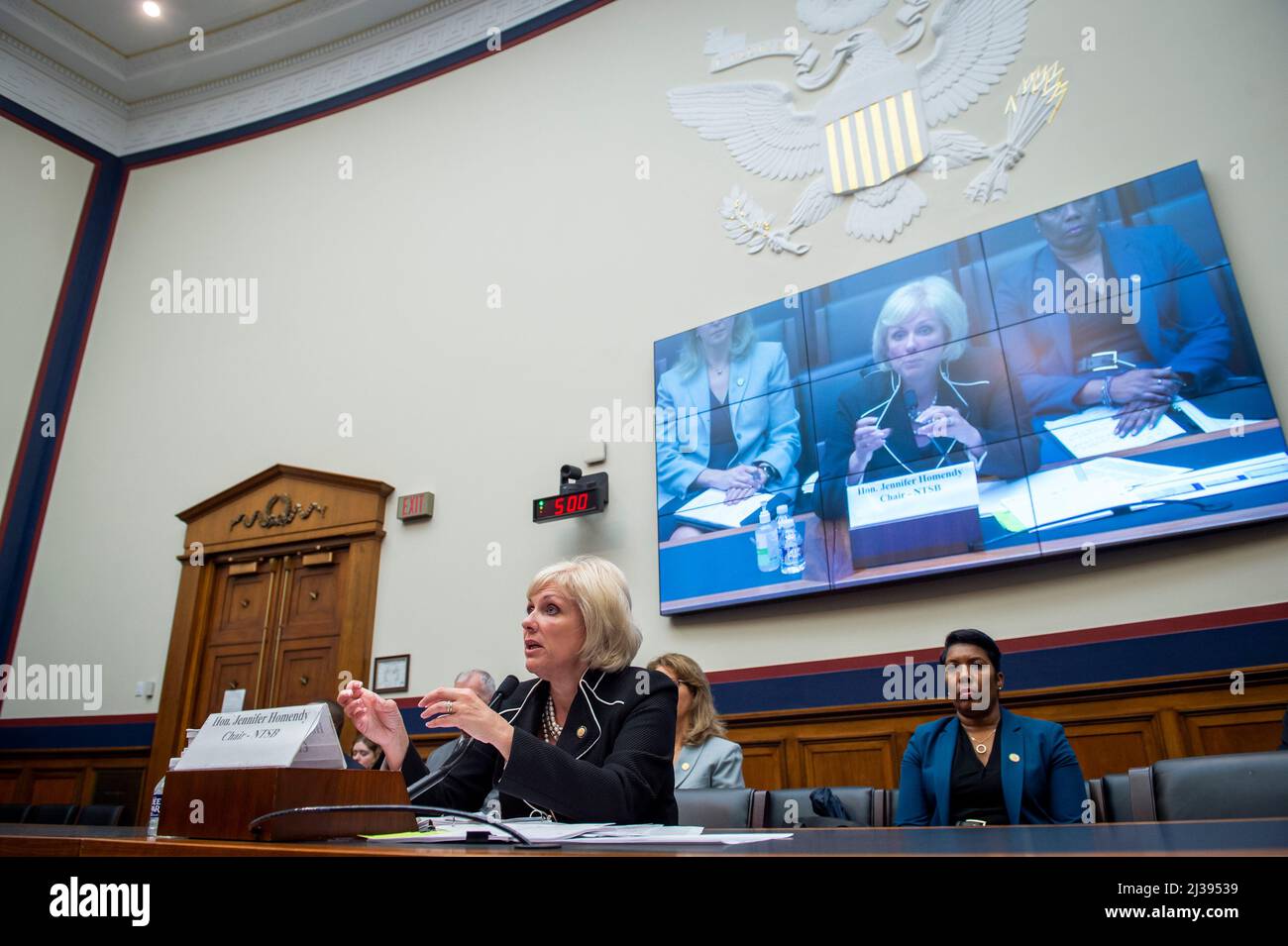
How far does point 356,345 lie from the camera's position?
19.3 feet

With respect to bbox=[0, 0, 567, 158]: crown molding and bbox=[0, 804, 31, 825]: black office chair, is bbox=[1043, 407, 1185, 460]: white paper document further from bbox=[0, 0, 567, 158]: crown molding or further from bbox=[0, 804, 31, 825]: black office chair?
bbox=[0, 804, 31, 825]: black office chair

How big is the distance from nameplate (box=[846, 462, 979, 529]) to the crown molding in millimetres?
4343

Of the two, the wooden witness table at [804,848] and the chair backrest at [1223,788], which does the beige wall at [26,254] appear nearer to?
the wooden witness table at [804,848]

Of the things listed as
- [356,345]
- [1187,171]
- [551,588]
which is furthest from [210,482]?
[1187,171]

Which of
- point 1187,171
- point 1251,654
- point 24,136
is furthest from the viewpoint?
point 24,136

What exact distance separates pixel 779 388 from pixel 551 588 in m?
2.69

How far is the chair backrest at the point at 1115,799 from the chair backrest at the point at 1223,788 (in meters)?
0.25

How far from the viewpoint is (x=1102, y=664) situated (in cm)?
329

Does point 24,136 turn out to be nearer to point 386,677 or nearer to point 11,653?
point 11,653

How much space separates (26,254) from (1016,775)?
7.72 m

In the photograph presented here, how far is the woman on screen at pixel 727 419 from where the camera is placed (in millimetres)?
4184

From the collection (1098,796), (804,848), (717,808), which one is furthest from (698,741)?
(804,848)

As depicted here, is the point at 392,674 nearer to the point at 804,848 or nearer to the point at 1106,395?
the point at 1106,395

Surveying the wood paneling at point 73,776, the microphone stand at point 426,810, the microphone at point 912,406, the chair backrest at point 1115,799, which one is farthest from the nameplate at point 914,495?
the wood paneling at point 73,776
